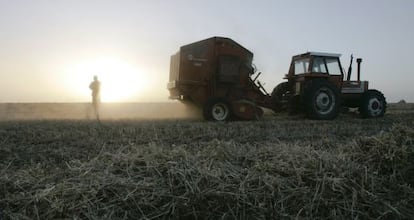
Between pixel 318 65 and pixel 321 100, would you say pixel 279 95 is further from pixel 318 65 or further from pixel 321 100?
pixel 318 65

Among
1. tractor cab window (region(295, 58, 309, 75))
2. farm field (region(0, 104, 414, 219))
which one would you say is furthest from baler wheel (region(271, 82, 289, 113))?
farm field (region(0, 104, 414, 219))

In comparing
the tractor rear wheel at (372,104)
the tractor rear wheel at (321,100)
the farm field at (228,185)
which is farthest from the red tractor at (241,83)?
the farm field at (228,185)

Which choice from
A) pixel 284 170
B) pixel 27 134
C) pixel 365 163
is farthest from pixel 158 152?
pixel 27 134

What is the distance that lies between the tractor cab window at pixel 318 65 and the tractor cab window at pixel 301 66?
228mm

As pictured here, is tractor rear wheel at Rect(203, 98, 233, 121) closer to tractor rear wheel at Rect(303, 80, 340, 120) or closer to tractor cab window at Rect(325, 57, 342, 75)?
tractor rear wheel at Rect(303, 80, 340, 120)

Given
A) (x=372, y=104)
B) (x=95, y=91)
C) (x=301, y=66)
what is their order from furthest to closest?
1. (x=95, y=91)
2. (x=372, y=104)
3. (x=301, y=66)

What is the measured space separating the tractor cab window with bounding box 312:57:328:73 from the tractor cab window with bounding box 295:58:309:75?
0.75ft

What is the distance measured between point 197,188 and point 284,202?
77 centimetres

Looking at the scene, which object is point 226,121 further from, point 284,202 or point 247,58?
point 284,202

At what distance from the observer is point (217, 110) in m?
16.8

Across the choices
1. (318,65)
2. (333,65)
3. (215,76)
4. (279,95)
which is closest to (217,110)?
(215,76)

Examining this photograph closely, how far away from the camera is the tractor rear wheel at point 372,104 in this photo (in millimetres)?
18844

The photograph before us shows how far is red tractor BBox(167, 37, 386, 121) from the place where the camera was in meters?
17.0

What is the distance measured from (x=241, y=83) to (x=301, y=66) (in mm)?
2170
